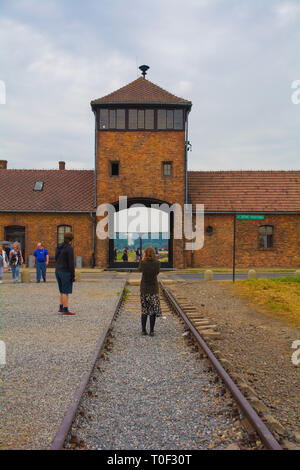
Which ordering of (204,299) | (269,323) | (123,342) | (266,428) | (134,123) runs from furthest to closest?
(134,123) → (204,299) → (269,323) → (123,342) → (266,428)

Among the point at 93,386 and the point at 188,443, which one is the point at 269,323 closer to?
the point at 93,386

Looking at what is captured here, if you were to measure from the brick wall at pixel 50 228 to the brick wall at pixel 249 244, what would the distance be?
6531mm

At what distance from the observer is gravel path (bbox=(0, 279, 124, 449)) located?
13.1 feet

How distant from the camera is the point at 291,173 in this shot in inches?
1190

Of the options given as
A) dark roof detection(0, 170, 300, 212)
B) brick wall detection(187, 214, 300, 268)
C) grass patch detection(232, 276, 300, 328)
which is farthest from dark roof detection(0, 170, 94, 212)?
grass patch detection(232, 276, 300, 328)

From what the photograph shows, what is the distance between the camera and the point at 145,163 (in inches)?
1035

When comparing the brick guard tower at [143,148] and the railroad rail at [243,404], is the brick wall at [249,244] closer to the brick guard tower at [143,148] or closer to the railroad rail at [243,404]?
the brick guard tower at [143,148]

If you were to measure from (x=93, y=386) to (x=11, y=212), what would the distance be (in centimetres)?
2396

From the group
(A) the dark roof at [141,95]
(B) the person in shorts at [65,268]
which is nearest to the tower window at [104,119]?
(A) the dark roof at [141,95]

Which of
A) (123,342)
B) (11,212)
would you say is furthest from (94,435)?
(11,212)

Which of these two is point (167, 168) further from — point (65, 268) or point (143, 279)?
point (143, 279)

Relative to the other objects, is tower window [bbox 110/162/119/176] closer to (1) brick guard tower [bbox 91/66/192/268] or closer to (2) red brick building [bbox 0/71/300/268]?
(2) red brick building [bbox 0/71/300/268]

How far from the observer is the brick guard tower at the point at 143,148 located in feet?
85.8

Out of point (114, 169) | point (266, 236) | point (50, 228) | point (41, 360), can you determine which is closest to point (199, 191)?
point (266, 236)
